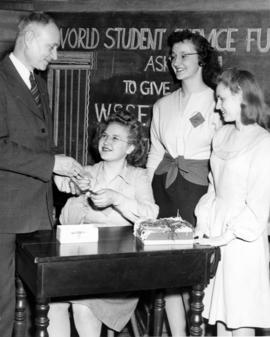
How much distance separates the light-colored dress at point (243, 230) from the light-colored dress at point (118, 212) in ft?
1.55

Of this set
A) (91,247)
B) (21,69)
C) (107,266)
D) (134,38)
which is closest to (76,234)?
(91,247)

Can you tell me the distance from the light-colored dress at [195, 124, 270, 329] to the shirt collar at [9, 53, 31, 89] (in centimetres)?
123

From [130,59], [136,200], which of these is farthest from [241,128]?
[130,59]

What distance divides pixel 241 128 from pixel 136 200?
78 cm

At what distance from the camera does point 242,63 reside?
4273mm

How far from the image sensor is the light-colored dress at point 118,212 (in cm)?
351

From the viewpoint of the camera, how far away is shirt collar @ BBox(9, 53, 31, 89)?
3.41 m

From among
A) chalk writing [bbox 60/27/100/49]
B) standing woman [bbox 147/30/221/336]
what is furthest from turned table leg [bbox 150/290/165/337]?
chalk writing [bbox 60/27/100/49]

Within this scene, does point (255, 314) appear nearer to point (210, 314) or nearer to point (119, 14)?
point (210, 314)

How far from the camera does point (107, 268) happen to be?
294 centimetres

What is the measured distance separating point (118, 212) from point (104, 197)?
0.92 feet

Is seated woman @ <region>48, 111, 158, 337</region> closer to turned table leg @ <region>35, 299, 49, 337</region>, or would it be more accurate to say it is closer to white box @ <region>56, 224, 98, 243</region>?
white box @ <region>56, 224, 98, 243</region>

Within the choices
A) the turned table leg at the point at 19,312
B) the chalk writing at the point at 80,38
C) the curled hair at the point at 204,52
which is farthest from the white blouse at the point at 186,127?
the turned table leg at the point at 19,312

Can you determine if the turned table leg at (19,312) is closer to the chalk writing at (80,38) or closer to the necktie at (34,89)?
the necktie at (34,89)
